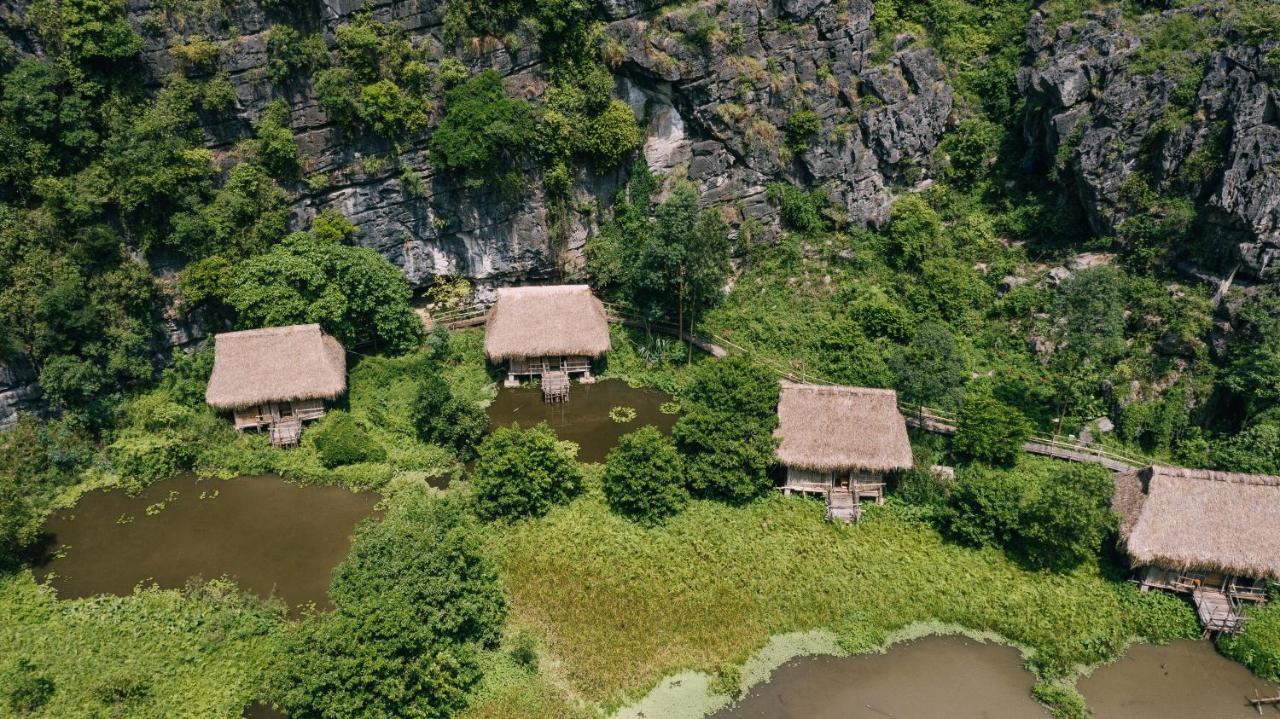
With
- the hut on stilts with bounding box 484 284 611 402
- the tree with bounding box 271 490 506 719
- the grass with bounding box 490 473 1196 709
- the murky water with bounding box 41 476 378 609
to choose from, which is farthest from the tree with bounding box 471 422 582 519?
the hut on stilts with bounding box 484 284 611 402

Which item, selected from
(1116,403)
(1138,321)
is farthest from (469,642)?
(1138,321)

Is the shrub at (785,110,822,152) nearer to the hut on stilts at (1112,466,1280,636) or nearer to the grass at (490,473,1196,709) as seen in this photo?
the grass at (490,473,1196,709)

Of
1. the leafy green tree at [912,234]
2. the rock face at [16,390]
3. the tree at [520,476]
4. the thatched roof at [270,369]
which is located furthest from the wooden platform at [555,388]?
the rock face at [16,390]

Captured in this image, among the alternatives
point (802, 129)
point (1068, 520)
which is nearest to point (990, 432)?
point (1068, 520)

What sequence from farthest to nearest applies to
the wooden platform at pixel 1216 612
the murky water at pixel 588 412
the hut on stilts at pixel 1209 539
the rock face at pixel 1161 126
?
1. the murky water at pixel 588 412
2. the rock face at pixel 1161 126
3. the hut on stilts at pixel 1209 539
4. the wooden platform at pixel 1216 612

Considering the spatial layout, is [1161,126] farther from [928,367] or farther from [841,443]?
[841,443]

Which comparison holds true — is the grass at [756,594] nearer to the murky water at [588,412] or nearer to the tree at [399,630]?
the tree at [399,630]
